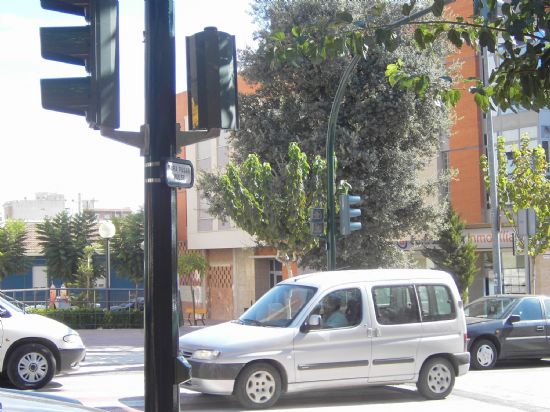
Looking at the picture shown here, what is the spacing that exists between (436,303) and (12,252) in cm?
3590

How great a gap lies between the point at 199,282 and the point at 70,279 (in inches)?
275

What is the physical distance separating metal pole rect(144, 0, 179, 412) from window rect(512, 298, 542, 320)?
1160 cm

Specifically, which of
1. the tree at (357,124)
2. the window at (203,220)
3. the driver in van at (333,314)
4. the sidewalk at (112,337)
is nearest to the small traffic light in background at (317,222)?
the driver in van at (333,314)

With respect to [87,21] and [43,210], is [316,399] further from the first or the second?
[43,210]

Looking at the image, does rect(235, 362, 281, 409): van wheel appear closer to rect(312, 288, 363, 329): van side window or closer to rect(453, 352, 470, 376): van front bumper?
rect(312, 288, 363, 329): van side window

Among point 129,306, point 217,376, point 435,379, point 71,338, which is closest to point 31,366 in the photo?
point 71,338

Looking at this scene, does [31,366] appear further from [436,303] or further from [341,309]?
[436,303]

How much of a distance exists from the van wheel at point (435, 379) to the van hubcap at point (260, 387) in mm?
2412

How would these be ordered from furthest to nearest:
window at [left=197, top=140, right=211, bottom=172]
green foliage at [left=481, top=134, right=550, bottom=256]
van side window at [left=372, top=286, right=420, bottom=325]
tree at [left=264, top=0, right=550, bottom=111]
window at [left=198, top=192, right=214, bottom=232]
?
1. window at [left=198, top=192, right=214, bottom=232]
2. window at [left=197, top=140, right=211, bottom=172]
3. green foliage at [left=481, top=134, right=550, bottom=256]
4. van side window at [left=372, top=286, right=420, bottom=325]
5. tree at [left=264, top=0, right=550, bottom=111]

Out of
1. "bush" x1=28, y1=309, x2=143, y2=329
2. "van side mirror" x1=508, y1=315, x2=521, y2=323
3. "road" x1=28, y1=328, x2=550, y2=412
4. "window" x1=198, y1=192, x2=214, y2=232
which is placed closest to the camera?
"road" x1=28, y1=328, x2=550, y2=412

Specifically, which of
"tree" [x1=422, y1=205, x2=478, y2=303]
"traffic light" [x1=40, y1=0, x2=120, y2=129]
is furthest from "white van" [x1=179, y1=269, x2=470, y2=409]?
"tree" [x1=422, y1=205, x2=478, y2=303]

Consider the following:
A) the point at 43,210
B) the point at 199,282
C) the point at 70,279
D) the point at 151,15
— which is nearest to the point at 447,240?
the point at 199,282

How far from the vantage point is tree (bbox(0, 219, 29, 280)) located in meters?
42.9

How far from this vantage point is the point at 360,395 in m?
11.7
